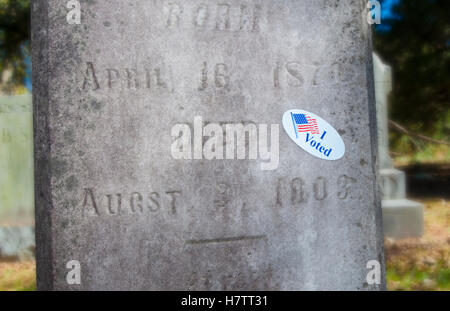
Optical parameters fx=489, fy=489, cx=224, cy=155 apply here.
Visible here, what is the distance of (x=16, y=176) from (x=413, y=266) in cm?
354

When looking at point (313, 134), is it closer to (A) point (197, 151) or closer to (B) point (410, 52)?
(A) point (197, 151)

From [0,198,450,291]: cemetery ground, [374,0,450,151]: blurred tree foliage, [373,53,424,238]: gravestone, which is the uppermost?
[374,0,450,151]: blurred tree foliage

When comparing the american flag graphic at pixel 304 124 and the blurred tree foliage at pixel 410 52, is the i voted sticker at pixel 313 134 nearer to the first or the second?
the american flag graphic at pixel 304 124

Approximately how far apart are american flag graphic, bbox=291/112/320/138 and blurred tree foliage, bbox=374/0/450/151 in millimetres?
3834

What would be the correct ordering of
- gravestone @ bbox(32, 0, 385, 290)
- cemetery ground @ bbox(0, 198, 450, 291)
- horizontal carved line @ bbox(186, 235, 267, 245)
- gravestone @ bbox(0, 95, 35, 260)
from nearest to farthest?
gravestone @ bbox(32, 0, 385, 290) → horizontal carved line @ bbox(186, 235, 267, 245) → cemetery ground @ bbox(0, 198, 450, 291) → gravestone @ bbox(0, 95, 35, 260)

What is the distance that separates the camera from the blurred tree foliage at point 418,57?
17.1 ft

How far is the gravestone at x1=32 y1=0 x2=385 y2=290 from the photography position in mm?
1735

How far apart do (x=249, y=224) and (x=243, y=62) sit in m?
0.63

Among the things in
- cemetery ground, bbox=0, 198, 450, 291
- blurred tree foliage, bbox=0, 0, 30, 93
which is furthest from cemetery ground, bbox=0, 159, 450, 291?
blurred tree foliage, bbox=0, 0, 30, 93

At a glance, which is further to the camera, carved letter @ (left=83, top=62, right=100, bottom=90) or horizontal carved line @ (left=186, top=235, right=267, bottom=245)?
horizontal carved line @ (left=186, top=235, right=267, bottom=245)

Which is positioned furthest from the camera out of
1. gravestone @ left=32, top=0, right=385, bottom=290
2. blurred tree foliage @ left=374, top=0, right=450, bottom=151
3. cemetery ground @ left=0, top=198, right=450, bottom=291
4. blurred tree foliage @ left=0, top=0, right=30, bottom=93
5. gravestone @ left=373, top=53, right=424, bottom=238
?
blurred tree foliage @ left=374, top=0, right=450, bottom=151

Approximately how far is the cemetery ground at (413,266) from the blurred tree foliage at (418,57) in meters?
1.29

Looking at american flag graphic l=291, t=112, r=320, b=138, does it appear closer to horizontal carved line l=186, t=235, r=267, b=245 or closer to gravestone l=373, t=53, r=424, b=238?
horizontal carved line l=186, t=235, r=267, b=245
